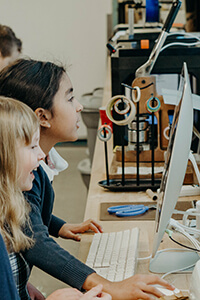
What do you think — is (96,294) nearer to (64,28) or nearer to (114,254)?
(114,254)

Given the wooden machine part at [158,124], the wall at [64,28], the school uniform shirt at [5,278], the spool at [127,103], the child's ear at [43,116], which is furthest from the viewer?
the wall at [64,28]

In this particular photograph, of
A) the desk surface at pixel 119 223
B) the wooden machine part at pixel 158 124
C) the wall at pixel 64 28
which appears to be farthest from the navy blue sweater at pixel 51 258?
the wall at pixel 64 28

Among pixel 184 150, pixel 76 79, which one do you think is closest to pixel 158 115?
pixel 184 150

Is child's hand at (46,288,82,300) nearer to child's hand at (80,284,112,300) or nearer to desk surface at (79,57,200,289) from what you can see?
child's hand at (80,284,112,300)

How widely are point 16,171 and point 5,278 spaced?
24 centimetres

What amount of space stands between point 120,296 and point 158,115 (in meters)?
1.15

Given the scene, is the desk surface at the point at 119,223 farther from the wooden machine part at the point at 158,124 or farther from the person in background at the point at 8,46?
the person in background at the point at 8,46

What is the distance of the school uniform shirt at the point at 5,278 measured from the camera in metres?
0.98

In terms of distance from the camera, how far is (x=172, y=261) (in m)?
1.24

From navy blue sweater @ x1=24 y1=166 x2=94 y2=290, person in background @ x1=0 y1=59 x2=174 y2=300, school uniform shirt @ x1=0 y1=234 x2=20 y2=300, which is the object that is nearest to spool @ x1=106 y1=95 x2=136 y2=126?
person in background @ x1=0 y1=59 x2=174 y2=300

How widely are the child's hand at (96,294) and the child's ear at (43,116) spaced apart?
1.79 feet

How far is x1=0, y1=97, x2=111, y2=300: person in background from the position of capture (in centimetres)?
110

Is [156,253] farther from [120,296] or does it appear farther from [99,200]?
[99,200]

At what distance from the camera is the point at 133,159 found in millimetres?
2105
